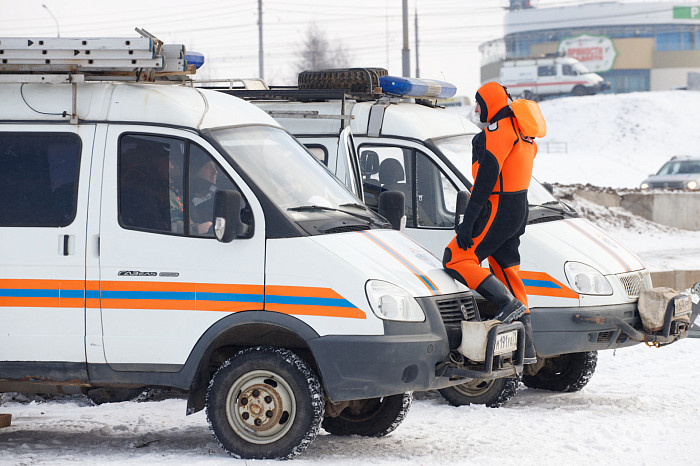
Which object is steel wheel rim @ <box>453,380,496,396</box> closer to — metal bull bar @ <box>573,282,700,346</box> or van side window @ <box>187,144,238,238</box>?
metal bull bar @ <box>573,282,700,346</box>

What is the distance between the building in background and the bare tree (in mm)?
32174

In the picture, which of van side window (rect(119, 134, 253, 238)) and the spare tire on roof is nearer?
van side window (rect(119, 134, 253, 238))

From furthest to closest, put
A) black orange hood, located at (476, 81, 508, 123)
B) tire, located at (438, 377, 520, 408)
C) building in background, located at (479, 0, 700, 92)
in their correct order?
building in background, located at (479, 0, 700, 92), tire, located at (438, 377, 520, 408), black orange hood, located at (476, 81, 508, 123)

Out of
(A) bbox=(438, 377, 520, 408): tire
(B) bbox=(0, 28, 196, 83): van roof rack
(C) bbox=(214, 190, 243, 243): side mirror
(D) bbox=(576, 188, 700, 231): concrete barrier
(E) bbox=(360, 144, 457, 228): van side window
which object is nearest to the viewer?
(C) bbox=(214, 190, 243, 243): side mirror

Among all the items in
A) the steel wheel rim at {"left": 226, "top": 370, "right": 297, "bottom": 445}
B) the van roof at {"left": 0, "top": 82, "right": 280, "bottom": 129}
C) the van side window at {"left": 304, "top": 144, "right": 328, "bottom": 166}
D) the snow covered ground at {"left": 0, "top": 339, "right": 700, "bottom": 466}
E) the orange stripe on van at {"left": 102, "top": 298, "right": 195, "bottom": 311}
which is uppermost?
the van roof at {"left": 0, "top": 82, "right": 280, "bottom": 129}

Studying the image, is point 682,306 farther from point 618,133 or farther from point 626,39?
point 626,39

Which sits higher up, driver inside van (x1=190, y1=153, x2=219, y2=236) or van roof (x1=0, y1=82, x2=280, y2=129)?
van roof (x1=0, y1=82, x2=280, y2=129)

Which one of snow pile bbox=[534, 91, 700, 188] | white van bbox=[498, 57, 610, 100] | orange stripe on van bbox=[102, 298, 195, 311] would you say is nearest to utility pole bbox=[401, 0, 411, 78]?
orange stripe on van bbox=[102, 298, 195, 311]

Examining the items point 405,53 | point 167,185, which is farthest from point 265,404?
point 405,53

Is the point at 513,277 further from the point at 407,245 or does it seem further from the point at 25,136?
the point at 25,136

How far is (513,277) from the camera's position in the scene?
24.3 feet

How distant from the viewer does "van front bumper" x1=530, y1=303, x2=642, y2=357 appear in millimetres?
7879

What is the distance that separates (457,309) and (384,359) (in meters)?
0.67

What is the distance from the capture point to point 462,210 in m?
Result: 8.07
